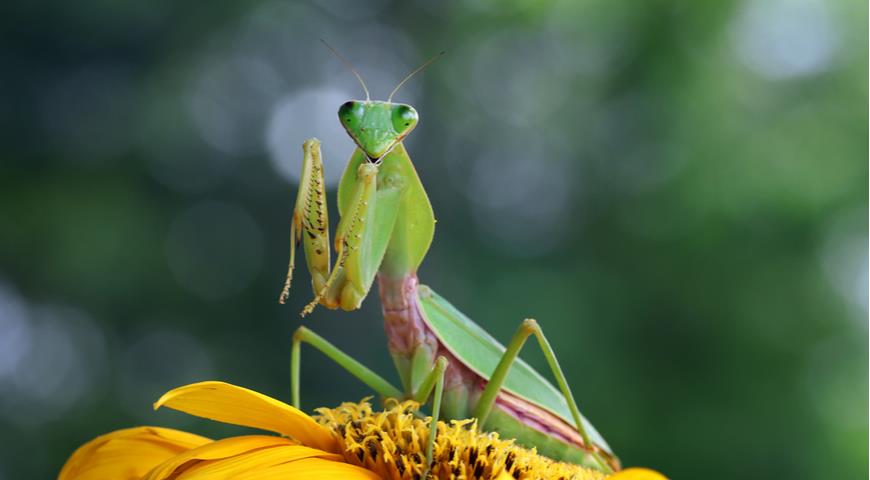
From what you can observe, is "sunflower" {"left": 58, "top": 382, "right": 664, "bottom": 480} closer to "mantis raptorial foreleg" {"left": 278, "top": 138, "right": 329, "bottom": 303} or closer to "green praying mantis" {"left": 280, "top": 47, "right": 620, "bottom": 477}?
"green praying mantis" {"left": 280, "top": 47, "right": 620, "bottom": 477}

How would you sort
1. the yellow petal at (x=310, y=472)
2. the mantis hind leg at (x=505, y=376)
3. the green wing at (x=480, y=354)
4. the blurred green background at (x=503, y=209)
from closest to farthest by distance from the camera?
A: the yellow petal at (x=310, y=472) → the mantis hind leg at (x=505, y=376) → the green wing at (x=480, y=354) → the blurred green background at (x=503, y=209)

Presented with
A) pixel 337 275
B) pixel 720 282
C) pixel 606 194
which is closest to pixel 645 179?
pixel 606 194

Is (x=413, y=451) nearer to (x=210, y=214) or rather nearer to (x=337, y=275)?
(x=337, y=275)

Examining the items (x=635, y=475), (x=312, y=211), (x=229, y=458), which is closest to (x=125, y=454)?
(x=229, y=458)

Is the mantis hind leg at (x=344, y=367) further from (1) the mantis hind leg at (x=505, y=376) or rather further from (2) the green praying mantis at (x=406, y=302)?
(1) the mantis hind leg at (x=505, y=376)

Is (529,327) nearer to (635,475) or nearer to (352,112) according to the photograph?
(635,475)

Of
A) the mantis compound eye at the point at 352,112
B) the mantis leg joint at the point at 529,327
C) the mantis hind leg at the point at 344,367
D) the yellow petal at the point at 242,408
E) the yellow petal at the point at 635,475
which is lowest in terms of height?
the yellow petal at the point at 242,408

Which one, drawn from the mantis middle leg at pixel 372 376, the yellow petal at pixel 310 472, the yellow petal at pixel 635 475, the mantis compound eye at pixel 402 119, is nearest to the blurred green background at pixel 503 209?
the mantis middle leg at pixel 372 376
